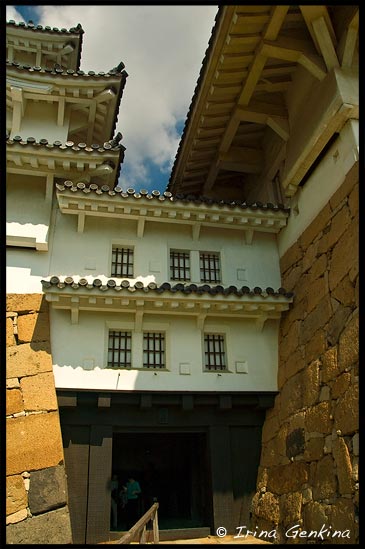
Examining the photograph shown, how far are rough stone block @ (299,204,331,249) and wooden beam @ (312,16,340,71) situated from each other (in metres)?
3.24

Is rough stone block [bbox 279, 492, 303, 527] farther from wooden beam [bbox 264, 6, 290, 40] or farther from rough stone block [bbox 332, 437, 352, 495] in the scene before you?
wooden beam [bbox 264, 6, 290, 40]

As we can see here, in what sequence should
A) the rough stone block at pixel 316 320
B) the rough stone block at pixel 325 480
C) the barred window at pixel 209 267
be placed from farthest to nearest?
the barred window at pixel 209 267 < the rough stone block at pixel 316 320 < the rough stone block at pixel 325 480

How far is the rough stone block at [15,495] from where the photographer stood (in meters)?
8.28

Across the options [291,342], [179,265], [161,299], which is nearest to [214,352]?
[291,342]

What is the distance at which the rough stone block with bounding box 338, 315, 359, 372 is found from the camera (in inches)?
309

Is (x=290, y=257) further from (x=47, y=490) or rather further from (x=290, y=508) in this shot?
(x=47, y=490)

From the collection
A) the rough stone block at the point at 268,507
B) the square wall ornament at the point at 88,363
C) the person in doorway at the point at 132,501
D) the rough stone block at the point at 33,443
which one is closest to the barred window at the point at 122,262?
the square wall ornament at the point at 88,363

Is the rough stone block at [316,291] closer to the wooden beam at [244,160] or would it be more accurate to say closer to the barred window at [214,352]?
the barred window at [214,352]

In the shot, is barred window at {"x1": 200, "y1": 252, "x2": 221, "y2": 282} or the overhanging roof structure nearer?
the overhanging roof structure

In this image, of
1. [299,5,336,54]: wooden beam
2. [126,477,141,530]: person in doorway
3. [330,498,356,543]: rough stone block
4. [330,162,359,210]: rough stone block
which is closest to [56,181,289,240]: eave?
[330,162,359,210]: rough stone block

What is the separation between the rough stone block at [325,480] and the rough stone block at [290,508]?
58 cm

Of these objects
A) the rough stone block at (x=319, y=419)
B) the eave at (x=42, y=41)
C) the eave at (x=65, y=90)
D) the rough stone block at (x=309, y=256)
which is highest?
the eave at (x=42, y=41)
